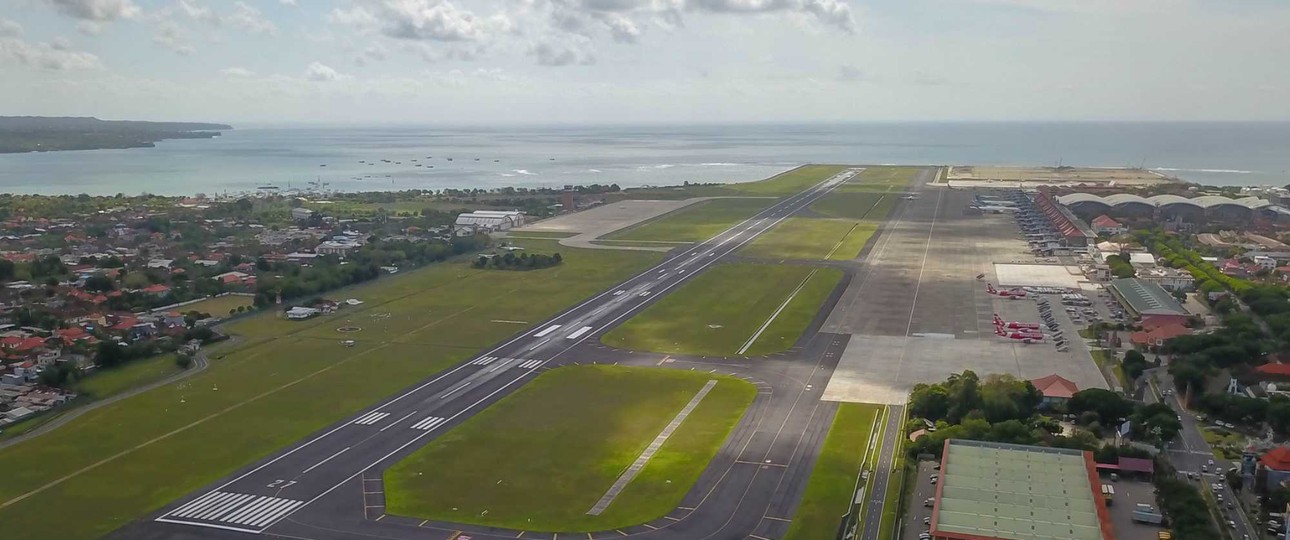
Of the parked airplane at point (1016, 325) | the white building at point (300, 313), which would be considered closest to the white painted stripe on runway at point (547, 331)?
the white building at point (300, 313)

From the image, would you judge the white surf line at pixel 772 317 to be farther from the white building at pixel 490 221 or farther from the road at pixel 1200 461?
the white building at pixel 490 221

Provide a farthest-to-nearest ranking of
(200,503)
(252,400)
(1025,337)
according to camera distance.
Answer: (1025,337), (252,400), (200,503)

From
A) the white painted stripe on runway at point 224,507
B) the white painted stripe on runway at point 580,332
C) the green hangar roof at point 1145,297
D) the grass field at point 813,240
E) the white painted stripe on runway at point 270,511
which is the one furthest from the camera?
the grass field at point 813,240

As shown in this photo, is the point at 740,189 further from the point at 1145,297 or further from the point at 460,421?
the point at 460,421

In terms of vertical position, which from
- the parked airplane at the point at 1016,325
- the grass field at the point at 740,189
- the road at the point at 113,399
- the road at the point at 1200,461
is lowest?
the road at the point at 113,399

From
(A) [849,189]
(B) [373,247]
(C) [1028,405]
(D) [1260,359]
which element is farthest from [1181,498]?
(A) [849,189]

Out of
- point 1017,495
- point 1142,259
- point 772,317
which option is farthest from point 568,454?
point 1142,259
